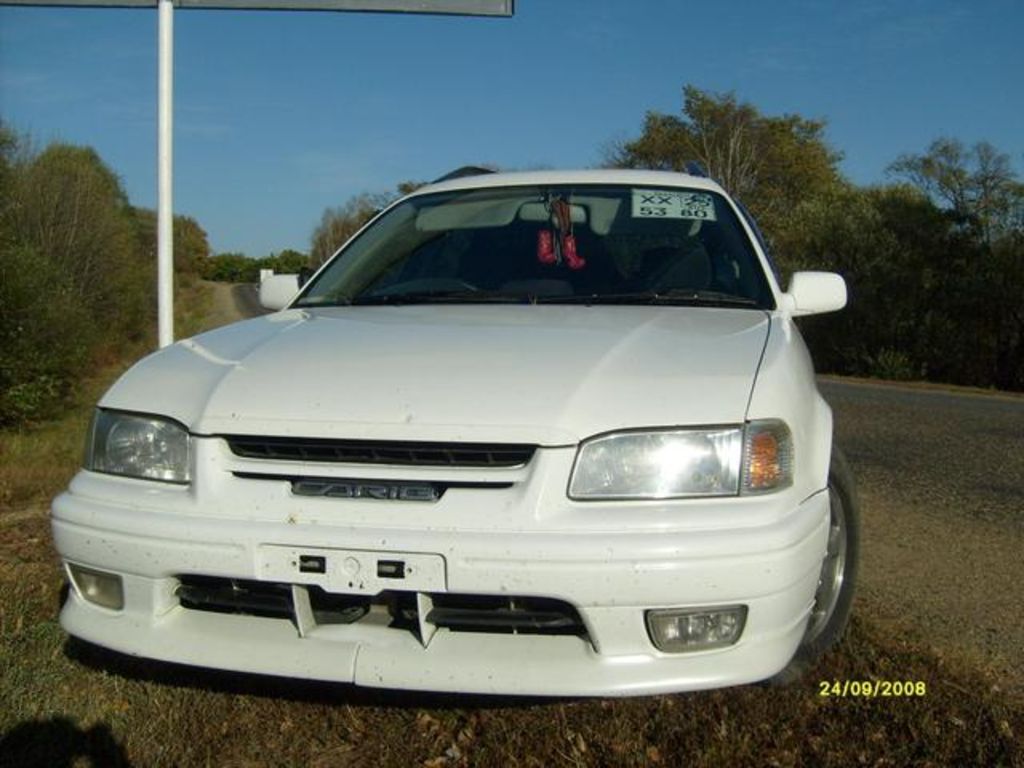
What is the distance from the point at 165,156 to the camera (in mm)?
5840

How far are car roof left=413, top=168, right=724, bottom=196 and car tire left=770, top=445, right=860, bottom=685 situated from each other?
4.66ft

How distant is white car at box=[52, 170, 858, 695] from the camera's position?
227 cm

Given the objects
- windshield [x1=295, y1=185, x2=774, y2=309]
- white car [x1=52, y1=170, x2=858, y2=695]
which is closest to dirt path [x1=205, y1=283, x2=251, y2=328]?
windshield [x1=295, y1=185, x2=774, y2=309]

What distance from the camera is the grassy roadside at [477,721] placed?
2627mm

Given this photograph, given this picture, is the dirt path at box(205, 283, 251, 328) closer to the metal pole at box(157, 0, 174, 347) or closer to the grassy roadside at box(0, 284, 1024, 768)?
the metal pole at box(157, 0, 174, 347)

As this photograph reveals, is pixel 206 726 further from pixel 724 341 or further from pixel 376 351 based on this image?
pixel 724 341

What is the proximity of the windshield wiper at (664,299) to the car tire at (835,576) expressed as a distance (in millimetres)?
602

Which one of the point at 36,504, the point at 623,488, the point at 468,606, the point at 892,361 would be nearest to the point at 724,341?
the point at 623,488

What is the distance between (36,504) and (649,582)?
4680mm

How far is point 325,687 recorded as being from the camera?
3.06m

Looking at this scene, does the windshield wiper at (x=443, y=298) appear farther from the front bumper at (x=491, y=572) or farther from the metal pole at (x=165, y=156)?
the metal pole at (x=165, y=156)
